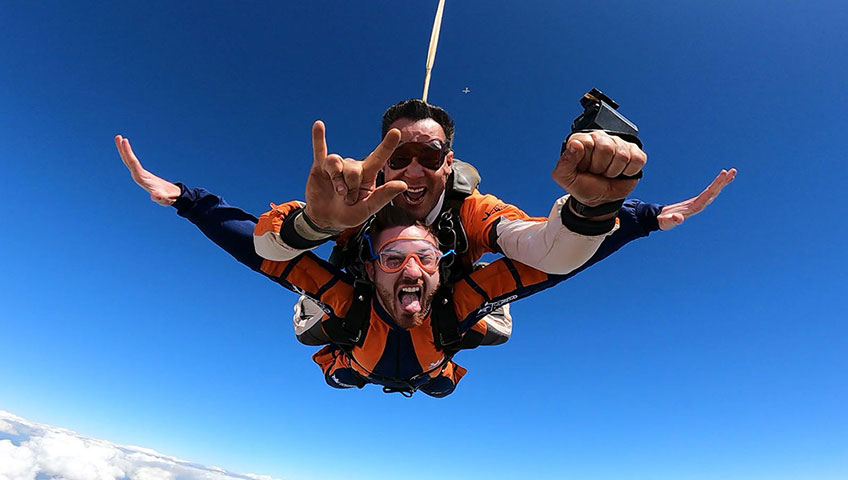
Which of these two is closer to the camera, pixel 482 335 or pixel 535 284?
pixel 535 284

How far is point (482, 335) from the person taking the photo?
9.79 feet

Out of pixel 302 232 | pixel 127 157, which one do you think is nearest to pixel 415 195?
pixel 302 232

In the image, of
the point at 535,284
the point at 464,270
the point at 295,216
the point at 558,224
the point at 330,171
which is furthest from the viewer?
the point at 464,270

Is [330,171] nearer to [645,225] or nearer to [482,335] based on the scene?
[645,225]

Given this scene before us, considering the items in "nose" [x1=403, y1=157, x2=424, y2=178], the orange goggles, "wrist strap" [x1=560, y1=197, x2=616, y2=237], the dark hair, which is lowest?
"wrist strap" [x1=560, y1=197, x2=616, y2=237]

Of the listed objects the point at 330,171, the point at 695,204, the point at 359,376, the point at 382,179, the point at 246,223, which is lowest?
the point at 359,376

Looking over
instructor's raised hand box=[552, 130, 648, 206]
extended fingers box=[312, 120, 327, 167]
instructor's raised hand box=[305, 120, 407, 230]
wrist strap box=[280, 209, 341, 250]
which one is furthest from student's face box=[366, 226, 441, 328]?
instructor's raised hand box=[552, 130, 648, 206]

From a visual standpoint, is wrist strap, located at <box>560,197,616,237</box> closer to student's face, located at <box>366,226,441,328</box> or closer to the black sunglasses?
student's face, located at <box>366,226,441,328</box>

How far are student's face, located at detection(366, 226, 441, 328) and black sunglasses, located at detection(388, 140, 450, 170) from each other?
44 cm

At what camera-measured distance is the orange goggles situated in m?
2.39

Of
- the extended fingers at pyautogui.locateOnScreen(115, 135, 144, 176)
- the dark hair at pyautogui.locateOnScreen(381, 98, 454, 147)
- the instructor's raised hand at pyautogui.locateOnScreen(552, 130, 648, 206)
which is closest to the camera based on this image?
the instructor's raised hand at pyautogui.locateOnScreen(552, 130, 648, 206)

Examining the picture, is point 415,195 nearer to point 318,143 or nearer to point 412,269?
point 412,269

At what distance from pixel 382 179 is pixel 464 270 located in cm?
82

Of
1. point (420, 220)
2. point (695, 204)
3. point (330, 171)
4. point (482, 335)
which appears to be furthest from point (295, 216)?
point (695, 204)
